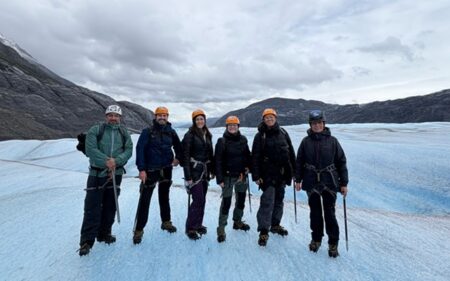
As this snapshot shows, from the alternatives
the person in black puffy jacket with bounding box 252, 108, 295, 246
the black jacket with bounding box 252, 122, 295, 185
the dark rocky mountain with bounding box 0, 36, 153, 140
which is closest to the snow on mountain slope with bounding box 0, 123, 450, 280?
the person in black puffy jacket with bounding box 252, 108, 295, 246

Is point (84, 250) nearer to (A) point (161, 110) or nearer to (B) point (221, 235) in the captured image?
(B) point (221, 235)

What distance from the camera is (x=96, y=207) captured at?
5309 millimetres

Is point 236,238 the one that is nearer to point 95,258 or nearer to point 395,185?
point 95,258

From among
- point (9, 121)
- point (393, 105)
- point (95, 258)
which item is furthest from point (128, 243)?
point (393, 105)

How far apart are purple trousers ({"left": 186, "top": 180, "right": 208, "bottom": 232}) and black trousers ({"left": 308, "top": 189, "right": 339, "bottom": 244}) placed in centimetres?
203

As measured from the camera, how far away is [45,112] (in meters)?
62.6

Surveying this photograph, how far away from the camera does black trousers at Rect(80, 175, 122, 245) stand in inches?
206

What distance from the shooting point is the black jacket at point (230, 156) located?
19.0ft

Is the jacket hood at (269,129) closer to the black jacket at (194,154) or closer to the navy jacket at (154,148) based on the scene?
the black jacket at (194,154)

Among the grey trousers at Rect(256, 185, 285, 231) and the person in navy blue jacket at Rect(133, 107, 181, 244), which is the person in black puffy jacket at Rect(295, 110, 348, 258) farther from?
the person in navy blue jacket at Rect(133, 107, 181, 244)

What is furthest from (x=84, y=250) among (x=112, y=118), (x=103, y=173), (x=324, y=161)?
(x=324, y=161)

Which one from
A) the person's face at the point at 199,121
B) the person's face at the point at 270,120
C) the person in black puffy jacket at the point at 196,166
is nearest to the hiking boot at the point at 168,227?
the person in black puffy jacket at the point at 196,166

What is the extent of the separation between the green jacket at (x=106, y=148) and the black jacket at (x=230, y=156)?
1729mm

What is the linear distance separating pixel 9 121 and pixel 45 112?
16363mm
